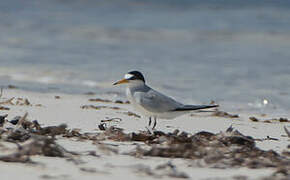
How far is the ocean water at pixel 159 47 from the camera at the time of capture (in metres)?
9.31

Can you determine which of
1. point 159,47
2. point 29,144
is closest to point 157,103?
point 29,144

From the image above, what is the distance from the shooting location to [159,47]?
14125mm

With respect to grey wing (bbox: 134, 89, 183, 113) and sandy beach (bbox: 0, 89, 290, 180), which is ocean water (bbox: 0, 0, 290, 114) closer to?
sandy beach (bbox: 0, 89, 290, 180)

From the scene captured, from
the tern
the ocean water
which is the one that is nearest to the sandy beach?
the tern

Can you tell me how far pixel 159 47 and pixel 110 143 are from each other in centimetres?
951

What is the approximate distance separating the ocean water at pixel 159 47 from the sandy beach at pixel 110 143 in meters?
1.37

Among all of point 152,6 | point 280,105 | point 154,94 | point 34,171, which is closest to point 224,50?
point 280,105

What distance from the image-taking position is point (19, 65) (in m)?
10.9

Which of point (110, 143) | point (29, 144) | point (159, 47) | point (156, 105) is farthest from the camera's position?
point (159, 47)

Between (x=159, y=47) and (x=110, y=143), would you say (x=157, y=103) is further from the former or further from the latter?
(x=159, y=47)

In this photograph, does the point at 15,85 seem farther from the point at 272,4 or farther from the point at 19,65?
the point at 272,4

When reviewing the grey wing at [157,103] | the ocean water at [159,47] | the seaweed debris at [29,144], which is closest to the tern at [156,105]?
the grey wing at [157,103]

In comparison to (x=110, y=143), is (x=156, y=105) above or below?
above

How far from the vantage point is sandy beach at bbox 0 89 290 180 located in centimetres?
362
